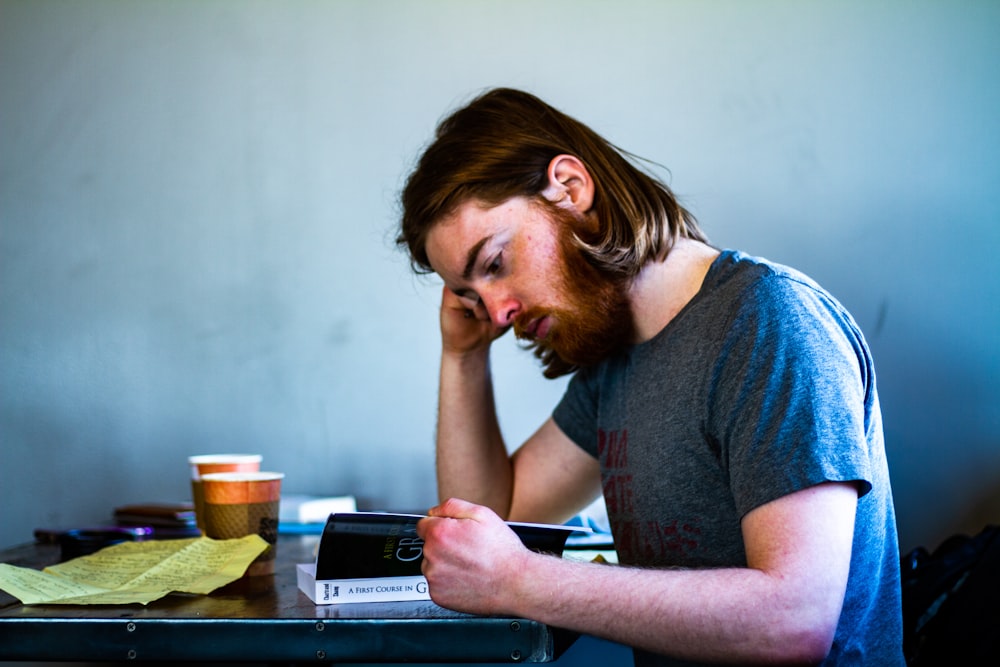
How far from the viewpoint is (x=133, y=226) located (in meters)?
1.94

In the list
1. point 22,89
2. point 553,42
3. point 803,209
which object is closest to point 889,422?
point 803,209

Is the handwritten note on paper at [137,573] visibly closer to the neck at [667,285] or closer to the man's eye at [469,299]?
the man's eye at [469,299]

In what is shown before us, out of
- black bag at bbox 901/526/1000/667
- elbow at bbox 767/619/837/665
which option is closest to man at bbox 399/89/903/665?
elbow at bbox 767/619/837/665

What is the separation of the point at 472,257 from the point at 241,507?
0.42 meters

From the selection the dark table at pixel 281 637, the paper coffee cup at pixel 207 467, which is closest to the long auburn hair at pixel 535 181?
the paper coffee cup at pixel 207 467

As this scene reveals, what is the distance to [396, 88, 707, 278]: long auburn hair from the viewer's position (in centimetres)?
120

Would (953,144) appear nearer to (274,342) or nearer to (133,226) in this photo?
(274,342)

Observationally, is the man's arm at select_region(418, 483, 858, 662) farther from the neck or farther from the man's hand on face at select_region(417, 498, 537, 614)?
the neck

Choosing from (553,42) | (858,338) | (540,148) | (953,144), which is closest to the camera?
(858,338)

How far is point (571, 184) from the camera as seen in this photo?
1248mm

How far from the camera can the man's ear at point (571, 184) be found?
1.23m

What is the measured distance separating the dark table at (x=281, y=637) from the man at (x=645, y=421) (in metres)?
0.03

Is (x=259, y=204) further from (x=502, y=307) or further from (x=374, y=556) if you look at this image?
(x=374, y=556)

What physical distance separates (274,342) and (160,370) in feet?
0.79
